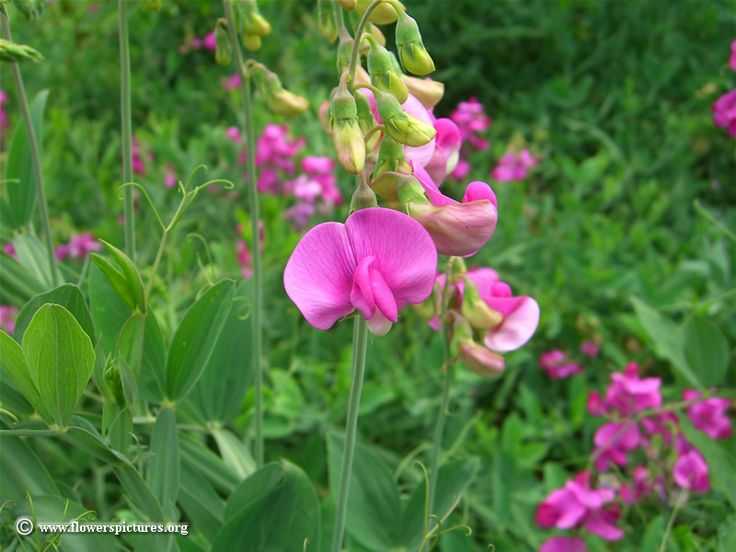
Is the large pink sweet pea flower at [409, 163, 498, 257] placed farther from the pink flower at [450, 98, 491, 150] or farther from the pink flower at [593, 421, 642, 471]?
the pink flower at [450, 98, 491, 150]

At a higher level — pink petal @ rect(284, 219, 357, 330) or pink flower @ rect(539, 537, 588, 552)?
pink petal @ rect(284, 219, 357, 330)

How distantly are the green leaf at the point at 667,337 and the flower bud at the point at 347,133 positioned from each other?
744 mm

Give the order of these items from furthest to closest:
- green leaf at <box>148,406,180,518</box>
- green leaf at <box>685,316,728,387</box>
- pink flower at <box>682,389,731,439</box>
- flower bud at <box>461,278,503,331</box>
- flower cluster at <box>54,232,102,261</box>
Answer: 1. flower cluster at <box>54,232,102,261</box>
2. pink flower at <box>682,389,731,439</box>
3. green leaf at <box>685,316,728,387</box>
4. flower bud at <box>461,278,503,331</box>
5. green leaf at <box>148,406,180,518</box>

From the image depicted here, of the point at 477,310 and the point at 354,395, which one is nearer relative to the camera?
the point at 354,395

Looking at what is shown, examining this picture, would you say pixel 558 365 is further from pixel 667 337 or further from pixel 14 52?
pixel 14 52

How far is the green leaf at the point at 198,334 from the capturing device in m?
0.73

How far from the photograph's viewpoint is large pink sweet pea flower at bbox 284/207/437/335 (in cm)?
55

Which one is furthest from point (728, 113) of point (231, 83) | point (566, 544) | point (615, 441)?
point (231, 83)

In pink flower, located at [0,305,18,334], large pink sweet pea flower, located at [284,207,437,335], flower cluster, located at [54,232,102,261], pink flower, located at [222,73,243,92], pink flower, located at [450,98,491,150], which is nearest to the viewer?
large pink sweet pea flower, located at [284,207,437,335]

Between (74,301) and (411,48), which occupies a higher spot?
(411,48)

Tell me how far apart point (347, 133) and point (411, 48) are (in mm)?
86

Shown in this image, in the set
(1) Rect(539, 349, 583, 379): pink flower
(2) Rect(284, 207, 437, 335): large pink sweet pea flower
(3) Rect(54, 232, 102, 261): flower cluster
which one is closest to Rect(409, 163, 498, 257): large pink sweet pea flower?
(2) Rect(284, 207, 437, 335): large pink sweet pea flower

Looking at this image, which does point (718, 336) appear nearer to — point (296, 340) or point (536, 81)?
point (296, 340)

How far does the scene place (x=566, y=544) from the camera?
1.21m
